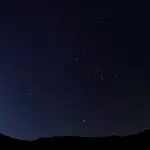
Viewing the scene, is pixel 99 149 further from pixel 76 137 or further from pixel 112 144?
pixel 76 137

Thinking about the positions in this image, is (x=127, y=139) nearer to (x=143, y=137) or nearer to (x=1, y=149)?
(x=143, y=137)

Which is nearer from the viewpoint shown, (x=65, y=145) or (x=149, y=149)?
(x=149, y=149)

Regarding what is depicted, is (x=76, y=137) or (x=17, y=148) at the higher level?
(x=76, y=137)

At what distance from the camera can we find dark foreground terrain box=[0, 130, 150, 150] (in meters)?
15.0

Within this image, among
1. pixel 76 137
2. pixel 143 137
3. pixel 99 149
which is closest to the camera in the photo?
pixel 99 149

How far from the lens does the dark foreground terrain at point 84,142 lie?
15.0 m

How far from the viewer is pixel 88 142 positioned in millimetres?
16156

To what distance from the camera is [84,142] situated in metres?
16.1

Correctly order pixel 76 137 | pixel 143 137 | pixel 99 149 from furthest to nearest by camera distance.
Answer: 1. pixel 76 137
2. pixel 143 137
3. pixel 99 149

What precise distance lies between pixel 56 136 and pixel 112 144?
375 cm

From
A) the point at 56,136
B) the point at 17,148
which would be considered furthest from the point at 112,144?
the point at 17,148

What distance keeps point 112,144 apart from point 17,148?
5494 millimetres

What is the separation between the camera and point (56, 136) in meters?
17.8

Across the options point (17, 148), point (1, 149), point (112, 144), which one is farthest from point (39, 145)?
point (112, 144)
